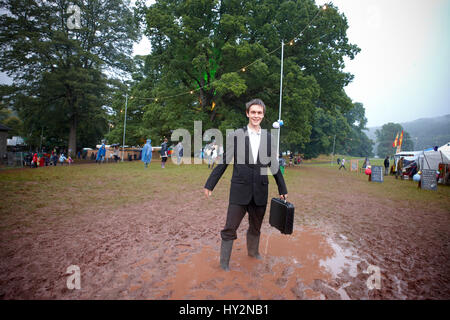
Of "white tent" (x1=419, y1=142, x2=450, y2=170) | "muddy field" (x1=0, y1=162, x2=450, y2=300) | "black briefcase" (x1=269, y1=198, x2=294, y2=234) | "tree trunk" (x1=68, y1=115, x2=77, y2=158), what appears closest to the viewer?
"muddy field" (x1=0, y1=162, x2=450, y2=300)

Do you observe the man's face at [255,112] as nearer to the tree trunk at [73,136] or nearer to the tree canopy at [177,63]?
the tree canopy at [177,63]

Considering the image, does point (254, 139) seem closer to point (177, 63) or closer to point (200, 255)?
point (200, 255)

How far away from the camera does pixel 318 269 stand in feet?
9.62

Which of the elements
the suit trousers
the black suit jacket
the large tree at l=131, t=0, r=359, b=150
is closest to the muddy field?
the suit trousers

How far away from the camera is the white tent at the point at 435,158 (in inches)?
603

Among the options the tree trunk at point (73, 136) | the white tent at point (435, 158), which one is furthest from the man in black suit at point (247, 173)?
the tree trunk at point (73, 136)

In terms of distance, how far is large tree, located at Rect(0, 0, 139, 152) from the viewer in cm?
2478

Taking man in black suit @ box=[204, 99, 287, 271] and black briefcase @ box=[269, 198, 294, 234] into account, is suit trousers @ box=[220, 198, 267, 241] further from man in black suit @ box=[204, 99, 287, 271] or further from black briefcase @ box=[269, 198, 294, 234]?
black briefcase @ box=[269, 198, 294, 234]

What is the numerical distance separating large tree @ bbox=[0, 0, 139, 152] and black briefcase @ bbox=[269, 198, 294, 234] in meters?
28.0

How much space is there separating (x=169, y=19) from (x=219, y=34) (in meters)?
4.58

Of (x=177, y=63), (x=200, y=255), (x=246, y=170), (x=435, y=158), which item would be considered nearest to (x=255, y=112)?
(x=246, y=170)

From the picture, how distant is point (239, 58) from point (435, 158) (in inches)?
666

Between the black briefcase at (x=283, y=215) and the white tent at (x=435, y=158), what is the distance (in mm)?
18893
